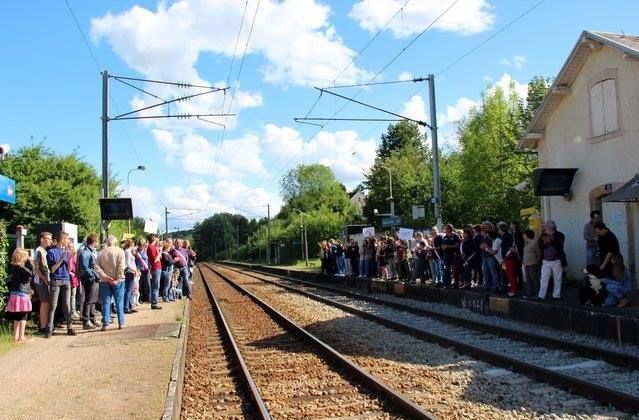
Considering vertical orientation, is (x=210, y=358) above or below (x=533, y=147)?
below

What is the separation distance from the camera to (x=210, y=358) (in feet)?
35.4

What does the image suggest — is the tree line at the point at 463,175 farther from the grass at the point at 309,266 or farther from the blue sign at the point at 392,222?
the blue sign at the point at 392,222

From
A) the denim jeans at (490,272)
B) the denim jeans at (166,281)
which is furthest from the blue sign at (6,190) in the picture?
the denim jeans at (490,272)

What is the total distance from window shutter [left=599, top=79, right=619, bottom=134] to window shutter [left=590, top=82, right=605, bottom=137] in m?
0.13

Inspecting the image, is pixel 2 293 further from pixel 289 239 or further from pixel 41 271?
pixel 289 239

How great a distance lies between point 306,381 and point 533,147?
16.4 meters

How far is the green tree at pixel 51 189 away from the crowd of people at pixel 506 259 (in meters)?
19.3

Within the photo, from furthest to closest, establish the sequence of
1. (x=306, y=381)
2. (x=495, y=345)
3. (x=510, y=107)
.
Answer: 1. (x=510, y=107)
2. (x=495, y=345)
3. (x=306, y=381)

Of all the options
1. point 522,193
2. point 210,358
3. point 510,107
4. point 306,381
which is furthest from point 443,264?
point 510,107

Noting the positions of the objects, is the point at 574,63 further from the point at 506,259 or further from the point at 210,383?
the point at 210,383

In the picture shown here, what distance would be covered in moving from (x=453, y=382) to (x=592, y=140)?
1217 centimetres

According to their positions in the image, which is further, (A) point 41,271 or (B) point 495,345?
(A) point 41,271

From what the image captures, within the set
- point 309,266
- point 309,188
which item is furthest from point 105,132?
point 309,188

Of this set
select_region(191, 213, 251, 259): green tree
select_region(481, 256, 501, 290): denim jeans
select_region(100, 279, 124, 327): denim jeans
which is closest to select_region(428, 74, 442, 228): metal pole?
select_region(481, 256, 501, 290): denim jeans
